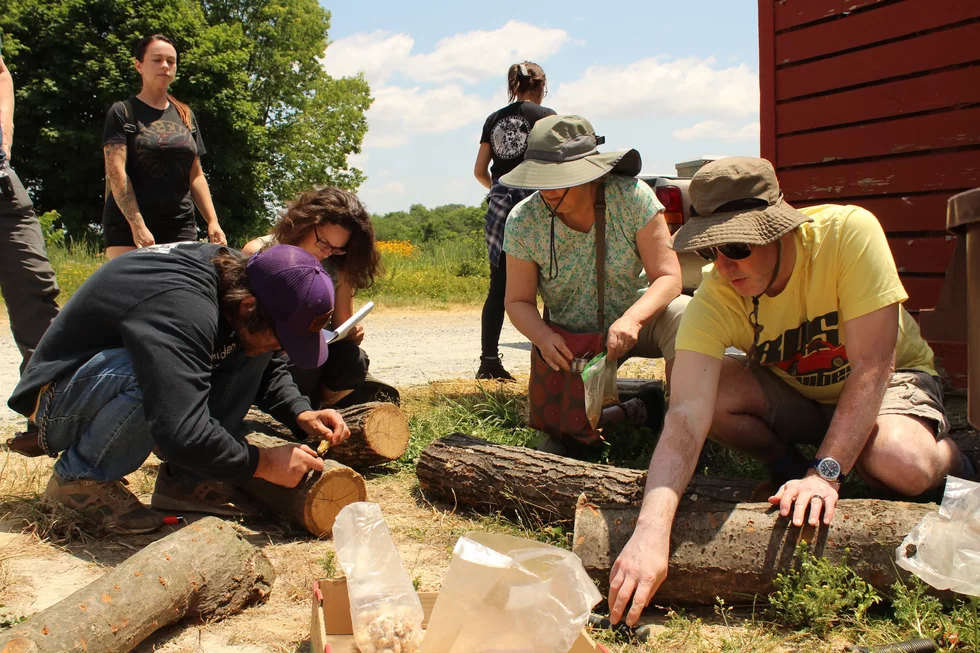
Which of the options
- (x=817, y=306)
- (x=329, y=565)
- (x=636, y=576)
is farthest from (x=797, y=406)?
(x=329, y=565)

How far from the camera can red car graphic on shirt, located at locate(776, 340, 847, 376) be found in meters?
2.85

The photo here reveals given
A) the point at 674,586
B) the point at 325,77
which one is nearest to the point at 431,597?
the point at 674,586

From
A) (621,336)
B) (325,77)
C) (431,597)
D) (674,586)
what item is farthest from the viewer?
(325,77)

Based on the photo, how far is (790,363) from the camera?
2988 millimetres

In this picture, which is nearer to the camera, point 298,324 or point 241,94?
point 298,324

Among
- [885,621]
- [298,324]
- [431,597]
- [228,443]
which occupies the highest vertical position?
[298,324]

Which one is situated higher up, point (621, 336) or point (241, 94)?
point (241, 94)

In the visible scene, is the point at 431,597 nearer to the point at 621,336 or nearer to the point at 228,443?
the point at 228,443

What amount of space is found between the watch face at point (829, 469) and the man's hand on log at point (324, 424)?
6.09ft

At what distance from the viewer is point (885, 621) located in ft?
7.48

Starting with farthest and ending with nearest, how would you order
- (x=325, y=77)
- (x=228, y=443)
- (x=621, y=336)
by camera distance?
(x=325, y=77) < (x=621, y=336) < (x=228, y=443)

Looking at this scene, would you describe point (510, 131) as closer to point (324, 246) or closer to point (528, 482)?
point (324, 246)

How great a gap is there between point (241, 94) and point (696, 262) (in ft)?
73.9

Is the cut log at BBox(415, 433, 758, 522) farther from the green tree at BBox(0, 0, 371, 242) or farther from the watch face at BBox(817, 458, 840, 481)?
the green tree at BBox(0, 0, 371, 242)
